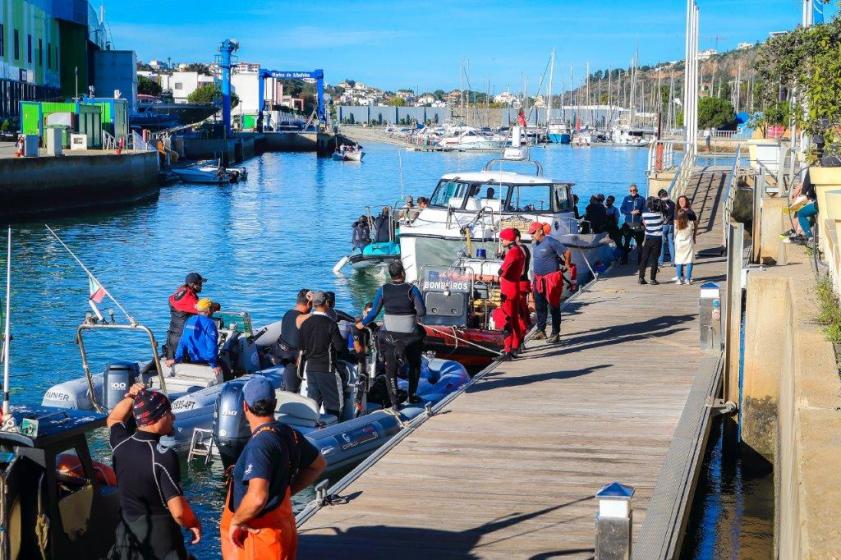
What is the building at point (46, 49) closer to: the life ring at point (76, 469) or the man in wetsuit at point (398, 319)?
the man in wetsuit at point (398, 319)

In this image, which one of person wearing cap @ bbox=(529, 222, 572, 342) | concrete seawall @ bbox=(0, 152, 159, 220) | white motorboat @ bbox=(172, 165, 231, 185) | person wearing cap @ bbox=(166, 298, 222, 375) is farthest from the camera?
white motorboat @ bbox=(172, 165, 231, 185)

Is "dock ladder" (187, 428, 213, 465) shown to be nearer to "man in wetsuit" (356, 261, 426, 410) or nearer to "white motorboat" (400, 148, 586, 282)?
"man in wetsuit" (356, 261, 426, 410)

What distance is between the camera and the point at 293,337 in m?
12.6

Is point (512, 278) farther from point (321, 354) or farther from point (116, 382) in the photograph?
point (116, 382)

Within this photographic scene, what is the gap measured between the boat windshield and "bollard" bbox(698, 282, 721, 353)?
9.94m

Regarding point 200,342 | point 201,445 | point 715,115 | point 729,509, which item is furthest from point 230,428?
point 715,115

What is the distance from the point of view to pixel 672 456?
10.4 m

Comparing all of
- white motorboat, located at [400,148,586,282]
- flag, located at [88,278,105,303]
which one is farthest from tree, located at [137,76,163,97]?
flag, located at [88,278,105,303]

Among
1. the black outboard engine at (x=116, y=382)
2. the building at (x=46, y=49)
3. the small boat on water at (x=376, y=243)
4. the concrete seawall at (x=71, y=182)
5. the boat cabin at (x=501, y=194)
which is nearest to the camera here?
the black outboard engine at (x=116, y=382)

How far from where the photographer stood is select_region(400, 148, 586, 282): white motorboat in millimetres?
24516

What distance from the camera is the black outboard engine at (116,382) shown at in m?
13.5

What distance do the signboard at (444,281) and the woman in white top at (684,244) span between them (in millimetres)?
4069

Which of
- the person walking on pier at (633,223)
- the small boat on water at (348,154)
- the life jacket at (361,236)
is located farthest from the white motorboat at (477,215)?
the small boat on water at (348,154)

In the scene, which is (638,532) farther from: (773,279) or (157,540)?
(773,279)
